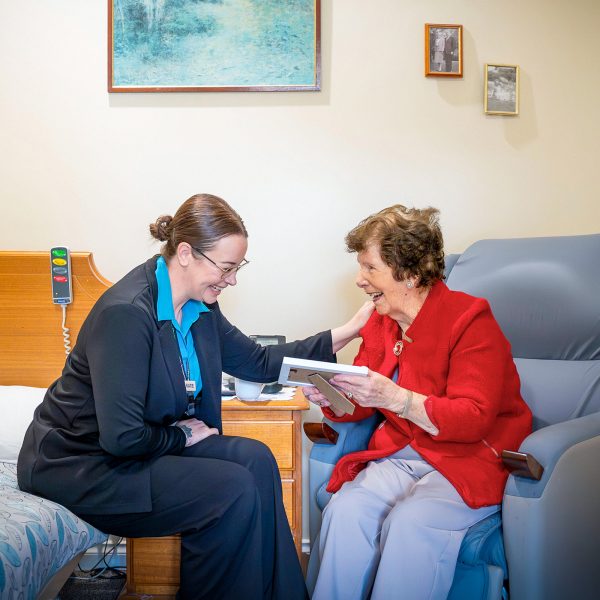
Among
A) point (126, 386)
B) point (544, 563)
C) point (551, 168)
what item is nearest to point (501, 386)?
point (544, 563)

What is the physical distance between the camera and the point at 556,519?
5.00 feet

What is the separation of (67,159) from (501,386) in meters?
1.87

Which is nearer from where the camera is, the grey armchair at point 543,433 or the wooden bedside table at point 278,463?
the grey armchair at point 543,433

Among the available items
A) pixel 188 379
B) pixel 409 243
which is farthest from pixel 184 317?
pixel 409 243

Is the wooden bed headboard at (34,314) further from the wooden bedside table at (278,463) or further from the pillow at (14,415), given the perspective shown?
the wooden bedside table at (278,463)

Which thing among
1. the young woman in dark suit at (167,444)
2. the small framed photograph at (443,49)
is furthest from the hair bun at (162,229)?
the small framed photograph at (443,49)

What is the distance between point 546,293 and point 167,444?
1.19 m

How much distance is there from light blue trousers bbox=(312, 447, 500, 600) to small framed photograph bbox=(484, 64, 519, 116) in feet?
4.77

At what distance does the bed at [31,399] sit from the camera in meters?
1.49

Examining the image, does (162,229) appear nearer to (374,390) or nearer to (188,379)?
(188,379)

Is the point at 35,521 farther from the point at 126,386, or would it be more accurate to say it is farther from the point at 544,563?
the point at 544,563

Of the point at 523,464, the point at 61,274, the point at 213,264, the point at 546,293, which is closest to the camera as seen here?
the point at 523,464

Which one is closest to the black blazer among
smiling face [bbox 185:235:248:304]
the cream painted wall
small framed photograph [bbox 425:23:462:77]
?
smiling face [bbox 185:235:248:304]

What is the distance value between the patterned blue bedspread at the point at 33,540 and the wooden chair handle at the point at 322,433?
630mm
